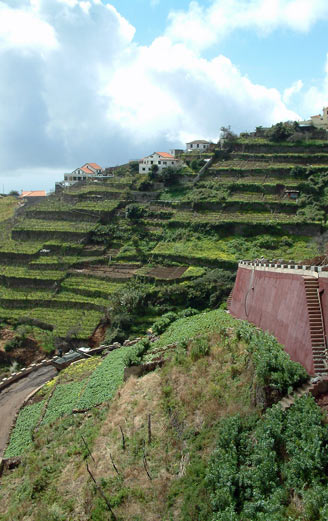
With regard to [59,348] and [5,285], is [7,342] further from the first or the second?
[5,285]

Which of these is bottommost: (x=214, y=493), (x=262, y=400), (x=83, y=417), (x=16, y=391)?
(x=16, y=391)

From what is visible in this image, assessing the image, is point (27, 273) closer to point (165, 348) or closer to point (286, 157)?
point (165, 348)

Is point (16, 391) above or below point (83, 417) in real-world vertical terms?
below

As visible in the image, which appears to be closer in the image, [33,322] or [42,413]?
[42,413]

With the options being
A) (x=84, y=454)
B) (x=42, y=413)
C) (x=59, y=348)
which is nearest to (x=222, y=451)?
(x=84, y=454)

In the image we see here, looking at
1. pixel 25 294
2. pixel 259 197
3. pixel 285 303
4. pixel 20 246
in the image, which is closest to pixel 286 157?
pixel 259 197

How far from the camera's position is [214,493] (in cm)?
1070

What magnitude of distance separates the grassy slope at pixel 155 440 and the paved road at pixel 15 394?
184 inches

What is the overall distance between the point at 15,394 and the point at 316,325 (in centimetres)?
2113

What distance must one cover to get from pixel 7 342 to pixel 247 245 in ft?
71.1

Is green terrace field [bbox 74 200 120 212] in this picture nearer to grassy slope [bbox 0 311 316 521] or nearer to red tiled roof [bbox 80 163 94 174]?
red tiled roof [bbox 80 163 94 174]

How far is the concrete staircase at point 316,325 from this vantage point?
11.7 m

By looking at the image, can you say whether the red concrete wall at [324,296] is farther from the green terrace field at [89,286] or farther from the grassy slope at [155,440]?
the green terrace field at [89,286]

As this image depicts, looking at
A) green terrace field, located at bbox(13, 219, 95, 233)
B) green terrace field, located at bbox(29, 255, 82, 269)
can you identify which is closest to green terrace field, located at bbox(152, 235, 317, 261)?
green terrace field, located at bbox(29, 255, 82, 269)
